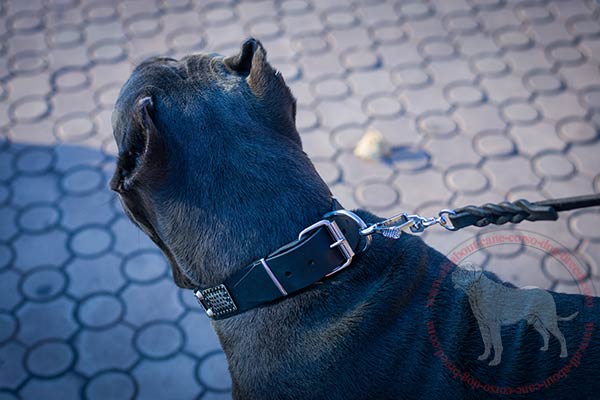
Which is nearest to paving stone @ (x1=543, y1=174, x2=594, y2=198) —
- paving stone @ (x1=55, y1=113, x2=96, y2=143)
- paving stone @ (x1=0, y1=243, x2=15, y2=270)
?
paving stone @ (x1=55, y1=113, x2=96, y2=143)

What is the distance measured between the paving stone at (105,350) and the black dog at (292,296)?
1811 millimetres

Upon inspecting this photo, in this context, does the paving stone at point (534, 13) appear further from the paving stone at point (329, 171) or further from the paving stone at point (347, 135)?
the paving stone at point (329, 171)

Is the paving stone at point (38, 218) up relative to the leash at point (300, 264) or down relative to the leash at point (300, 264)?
up

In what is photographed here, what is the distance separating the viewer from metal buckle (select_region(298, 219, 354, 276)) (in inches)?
81.1

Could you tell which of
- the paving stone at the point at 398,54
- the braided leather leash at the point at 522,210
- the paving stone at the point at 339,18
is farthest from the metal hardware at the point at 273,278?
the paving stone at the point at 339,18

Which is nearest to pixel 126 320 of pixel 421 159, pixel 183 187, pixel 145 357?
pixel 145 357

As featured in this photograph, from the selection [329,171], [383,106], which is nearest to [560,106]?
[383,106]

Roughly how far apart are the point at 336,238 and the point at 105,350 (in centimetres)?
248

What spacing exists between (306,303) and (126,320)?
2266 mm

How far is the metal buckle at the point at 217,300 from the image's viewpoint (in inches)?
84.7

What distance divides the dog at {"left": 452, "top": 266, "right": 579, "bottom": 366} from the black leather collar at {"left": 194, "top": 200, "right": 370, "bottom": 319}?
59 cm

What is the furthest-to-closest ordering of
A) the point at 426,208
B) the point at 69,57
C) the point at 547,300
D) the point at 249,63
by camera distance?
the point at 69,57
the point at 426,208
the point at 249,63
the point at 547,300

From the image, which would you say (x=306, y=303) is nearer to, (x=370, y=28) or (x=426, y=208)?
(x=426, y=208)

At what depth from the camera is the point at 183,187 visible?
7.02ft
